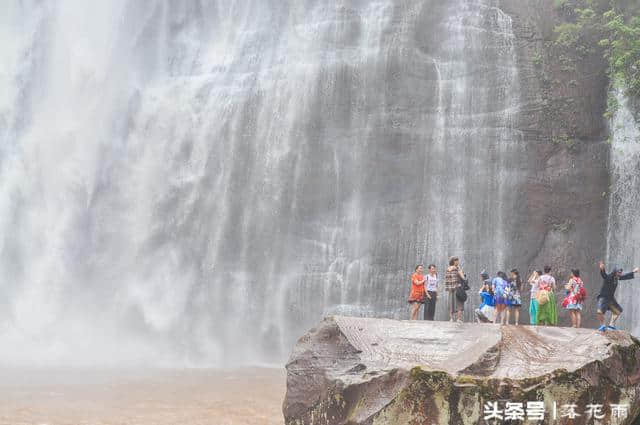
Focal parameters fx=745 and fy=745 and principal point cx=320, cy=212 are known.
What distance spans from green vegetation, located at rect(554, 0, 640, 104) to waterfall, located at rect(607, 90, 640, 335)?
62 cm

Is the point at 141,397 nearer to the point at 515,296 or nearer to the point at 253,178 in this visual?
the point at 515,296

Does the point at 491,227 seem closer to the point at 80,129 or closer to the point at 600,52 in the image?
the point at 600,52

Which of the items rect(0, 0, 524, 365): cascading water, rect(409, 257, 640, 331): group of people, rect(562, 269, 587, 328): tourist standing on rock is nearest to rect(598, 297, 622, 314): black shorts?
rect(409, 257, 640, 331): group of people

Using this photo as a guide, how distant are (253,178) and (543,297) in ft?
37.1

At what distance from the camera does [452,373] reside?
6219mm

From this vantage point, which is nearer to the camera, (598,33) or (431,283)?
(431,283)

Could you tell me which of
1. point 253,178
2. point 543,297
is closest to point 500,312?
point 543,297

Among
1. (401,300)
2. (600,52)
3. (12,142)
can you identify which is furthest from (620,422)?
(12,142)

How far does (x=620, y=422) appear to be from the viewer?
6594 mm

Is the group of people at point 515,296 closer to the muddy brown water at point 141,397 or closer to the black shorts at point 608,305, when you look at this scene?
the black shorts at point 608,305

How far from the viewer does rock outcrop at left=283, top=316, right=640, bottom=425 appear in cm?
612

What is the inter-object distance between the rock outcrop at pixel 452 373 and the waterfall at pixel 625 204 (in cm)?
1141

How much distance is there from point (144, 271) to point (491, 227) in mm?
9772

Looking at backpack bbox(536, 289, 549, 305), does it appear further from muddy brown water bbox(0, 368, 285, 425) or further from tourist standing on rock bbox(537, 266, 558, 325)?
muddy brown water bbox(0, 368, 285, 425)
